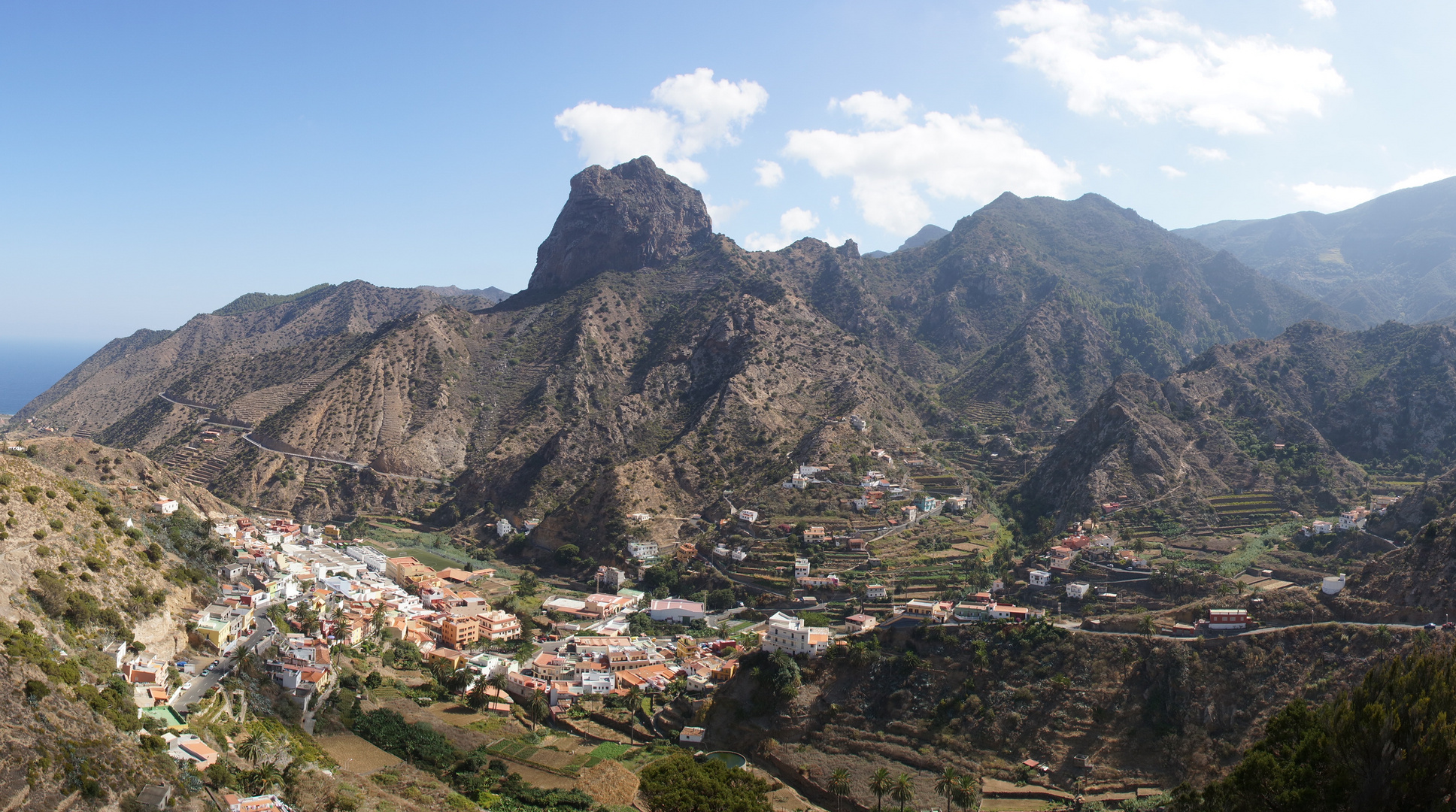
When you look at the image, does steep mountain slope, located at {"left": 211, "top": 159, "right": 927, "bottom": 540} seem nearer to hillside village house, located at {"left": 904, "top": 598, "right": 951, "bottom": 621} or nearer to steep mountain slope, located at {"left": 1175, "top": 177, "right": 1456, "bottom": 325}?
hillside village house, located at {"left": 904, "top": 598, "right": 951, "bottom": 621}

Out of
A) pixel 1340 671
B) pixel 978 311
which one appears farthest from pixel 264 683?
pixel 978 311

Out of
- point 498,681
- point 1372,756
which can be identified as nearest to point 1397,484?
point 1372,756

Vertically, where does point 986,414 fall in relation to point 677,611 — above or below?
above

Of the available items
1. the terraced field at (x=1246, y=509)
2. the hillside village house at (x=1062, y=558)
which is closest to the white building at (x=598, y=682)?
the hillside village house at (x=1062, y=558)

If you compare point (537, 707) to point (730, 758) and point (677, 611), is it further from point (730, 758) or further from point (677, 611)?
point (677, 611)

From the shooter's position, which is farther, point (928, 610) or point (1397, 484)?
point (1397, 484)

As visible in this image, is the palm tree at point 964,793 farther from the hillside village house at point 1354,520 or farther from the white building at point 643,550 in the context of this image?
the hillside village house at point 1354,520

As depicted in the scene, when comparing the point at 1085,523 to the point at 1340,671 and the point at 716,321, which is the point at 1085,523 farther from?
the point at 716,321
